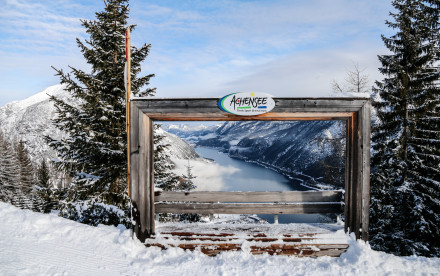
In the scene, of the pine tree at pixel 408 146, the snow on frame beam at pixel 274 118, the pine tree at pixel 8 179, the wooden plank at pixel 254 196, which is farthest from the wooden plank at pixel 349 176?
the pine tree at pixel 8 179

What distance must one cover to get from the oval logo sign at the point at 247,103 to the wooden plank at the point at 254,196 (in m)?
1.79

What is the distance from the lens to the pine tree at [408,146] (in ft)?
35.2

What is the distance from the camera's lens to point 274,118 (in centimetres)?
479

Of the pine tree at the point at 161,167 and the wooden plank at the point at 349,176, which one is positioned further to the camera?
the pine tree at the point at 161,167

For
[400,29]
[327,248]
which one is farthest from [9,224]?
[400,29]

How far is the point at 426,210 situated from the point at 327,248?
911 cm

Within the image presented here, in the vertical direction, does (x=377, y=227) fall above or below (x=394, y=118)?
below

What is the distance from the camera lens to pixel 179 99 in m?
4.66

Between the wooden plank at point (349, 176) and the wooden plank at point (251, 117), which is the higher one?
the wooden plank at point (251, 117)

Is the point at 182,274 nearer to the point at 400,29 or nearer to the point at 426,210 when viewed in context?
the point at 426,210

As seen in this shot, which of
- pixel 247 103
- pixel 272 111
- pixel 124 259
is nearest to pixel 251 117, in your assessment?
pixel 247 103

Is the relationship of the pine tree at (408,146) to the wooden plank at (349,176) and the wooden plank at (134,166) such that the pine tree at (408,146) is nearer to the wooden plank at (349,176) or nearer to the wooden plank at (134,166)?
the wooden plank at (349,176)

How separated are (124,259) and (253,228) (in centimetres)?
263

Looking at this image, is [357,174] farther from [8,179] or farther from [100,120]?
[8,179]
